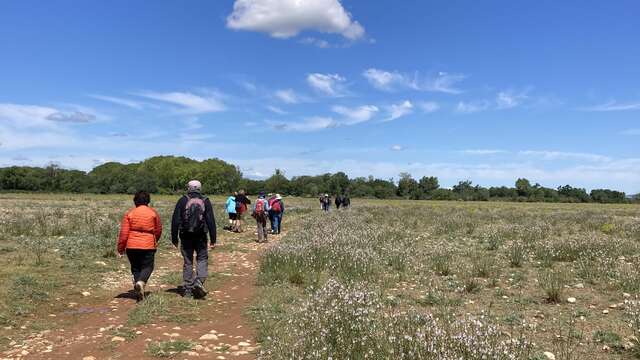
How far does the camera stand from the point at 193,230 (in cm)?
973

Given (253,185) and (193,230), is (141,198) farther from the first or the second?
(253,185)

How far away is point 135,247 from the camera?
9523 mm

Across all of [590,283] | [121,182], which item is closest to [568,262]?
[590,283]

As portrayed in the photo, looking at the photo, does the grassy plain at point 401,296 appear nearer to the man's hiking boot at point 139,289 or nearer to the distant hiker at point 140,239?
the man's hiking boot at point 139,289

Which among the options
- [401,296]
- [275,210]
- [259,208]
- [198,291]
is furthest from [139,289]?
[275,210]

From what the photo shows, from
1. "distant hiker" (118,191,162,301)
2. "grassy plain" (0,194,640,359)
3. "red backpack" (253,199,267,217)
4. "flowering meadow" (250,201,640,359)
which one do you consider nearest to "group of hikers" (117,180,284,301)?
"distant hiker" (118,191,162,301)

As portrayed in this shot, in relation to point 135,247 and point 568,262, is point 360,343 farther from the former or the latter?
point 568,262

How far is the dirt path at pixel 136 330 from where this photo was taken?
6.65 metres

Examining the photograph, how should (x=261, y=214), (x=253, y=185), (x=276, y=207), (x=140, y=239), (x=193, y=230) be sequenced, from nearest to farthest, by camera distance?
1. (x=140, y=239)
2. (x=193, y=230)
3. (x=261, y=214)
4. (x=276, y=207)
5. (x=253, y=185)

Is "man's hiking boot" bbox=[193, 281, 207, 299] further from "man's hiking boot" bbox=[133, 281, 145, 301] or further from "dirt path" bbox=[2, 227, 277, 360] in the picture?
"man's hiking boot" bbox=[133, 281, 145, 301]

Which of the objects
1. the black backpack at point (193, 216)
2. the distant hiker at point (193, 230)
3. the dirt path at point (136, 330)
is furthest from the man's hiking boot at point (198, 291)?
the black backpack at point (193, 216)

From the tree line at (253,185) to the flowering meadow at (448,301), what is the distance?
116884mm

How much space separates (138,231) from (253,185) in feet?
455

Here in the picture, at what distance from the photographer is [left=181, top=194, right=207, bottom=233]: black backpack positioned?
31.9 feet
